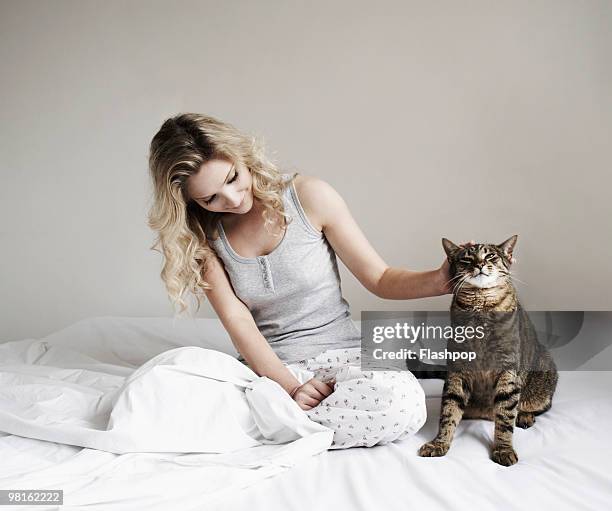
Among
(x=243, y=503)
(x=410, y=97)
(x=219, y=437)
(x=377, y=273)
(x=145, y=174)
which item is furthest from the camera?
(x=145, y=174)

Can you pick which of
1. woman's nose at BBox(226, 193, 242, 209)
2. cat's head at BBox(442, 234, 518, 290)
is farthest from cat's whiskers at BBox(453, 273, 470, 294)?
woman's nose at BBox(226, 193, 242, 209)

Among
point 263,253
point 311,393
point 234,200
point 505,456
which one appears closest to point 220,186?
point 234,200

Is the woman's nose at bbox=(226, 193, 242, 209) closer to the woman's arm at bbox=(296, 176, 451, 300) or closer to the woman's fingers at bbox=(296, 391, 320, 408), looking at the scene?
the woman's arm at bbox=(296, 176, 451, 300)

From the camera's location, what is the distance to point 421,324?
77.1 inches

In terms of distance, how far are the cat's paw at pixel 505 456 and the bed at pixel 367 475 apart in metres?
0.02

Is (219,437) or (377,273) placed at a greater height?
(377,273)

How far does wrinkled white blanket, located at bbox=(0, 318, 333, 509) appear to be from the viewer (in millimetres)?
1226

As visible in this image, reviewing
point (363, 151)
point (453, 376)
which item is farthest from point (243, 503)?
point (363, 151)

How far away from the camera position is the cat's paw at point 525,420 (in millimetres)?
1521

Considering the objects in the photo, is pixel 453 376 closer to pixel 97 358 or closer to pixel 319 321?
pixel 319 321

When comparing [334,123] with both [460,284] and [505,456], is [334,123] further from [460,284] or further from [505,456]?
[505,456]

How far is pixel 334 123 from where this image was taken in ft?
9.64

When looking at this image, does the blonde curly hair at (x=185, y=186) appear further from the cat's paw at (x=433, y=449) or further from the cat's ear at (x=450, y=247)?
the cat's paw at (x=433, y=449)

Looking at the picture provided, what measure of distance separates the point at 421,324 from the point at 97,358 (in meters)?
1.12
